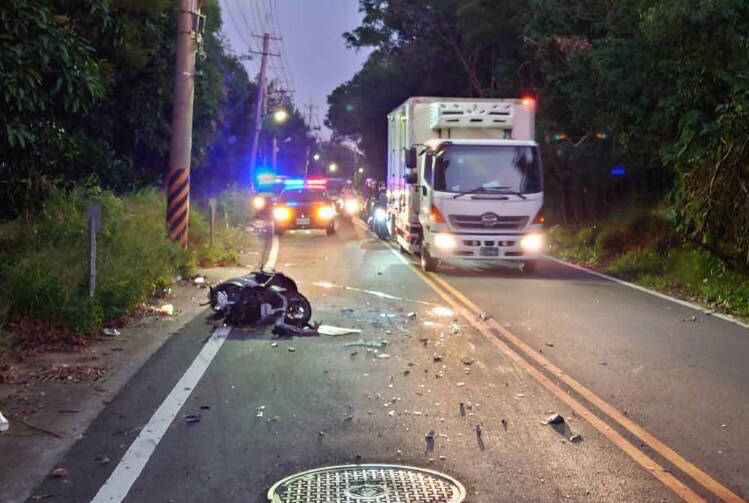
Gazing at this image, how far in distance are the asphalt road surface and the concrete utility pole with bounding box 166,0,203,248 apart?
6.11 meters

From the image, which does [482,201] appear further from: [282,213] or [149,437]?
[282,213]

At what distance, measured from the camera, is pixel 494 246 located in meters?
16.5

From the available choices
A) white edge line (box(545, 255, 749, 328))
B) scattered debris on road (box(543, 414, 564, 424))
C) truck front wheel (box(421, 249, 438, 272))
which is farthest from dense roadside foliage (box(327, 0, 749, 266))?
scattered debris on road (box(543, 414, 564, 424))

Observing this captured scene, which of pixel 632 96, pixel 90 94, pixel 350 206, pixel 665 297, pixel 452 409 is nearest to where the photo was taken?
pixel 452 409

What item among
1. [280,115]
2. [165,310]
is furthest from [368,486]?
[280,115]

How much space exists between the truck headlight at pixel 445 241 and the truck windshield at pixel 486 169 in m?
0.87

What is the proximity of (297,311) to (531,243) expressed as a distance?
7031mm

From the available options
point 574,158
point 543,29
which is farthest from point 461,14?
point 543,29

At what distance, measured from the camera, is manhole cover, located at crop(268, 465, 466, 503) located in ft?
16.4

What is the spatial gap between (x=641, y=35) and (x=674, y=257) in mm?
4334

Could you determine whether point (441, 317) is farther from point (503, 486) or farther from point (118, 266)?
point (503, 486)

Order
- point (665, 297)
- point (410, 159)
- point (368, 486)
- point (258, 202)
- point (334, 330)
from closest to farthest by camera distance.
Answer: point (368, 486), point (334, 330), point (665, 297), point (410, 159), point (258, 202)

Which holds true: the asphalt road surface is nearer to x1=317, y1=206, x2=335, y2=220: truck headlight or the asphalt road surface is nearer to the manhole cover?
the manhole cover

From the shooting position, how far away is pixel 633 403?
719 cm
